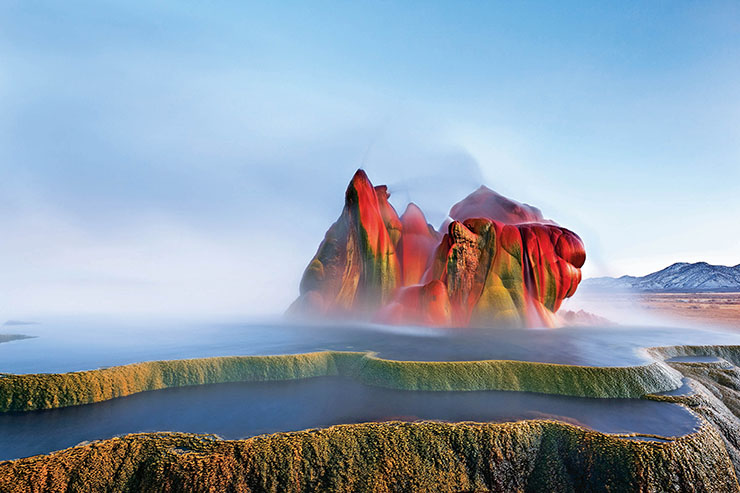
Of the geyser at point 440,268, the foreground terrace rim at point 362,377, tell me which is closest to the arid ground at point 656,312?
the geyser at point 440,268

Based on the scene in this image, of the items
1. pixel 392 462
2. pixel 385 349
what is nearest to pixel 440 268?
pixel 385 349

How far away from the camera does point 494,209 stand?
166ft

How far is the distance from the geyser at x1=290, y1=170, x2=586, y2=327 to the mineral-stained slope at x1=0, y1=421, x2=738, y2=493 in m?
24.7

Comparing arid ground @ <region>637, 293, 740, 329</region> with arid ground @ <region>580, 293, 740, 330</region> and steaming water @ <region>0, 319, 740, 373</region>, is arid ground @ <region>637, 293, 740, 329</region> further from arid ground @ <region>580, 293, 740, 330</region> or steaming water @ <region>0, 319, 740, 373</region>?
steaming water @ <region>0, 319, 740, 373</region>

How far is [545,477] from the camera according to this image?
11641mm

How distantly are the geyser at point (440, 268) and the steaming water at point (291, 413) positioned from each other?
2088cm

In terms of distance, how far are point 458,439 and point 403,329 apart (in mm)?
24099

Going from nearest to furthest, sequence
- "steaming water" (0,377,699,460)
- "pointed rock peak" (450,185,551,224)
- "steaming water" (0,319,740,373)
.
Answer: "steaming water" (0,377,699,460), "steaming water" (0,319,740,373), "pointed rock peak" (450,185,551,224)

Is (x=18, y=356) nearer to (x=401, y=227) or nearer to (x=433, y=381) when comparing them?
(x=433, y=381)

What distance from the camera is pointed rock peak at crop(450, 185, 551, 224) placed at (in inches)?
1945

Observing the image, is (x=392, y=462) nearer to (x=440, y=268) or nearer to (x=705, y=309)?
(x=440, y=268)

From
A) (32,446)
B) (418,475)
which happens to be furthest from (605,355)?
(32,446)

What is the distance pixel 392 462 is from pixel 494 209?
4431 centimetres

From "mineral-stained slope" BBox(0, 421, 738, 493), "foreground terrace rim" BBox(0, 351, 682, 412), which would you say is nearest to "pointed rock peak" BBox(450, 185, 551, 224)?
"foreground terrace rim" BBox(0, 351, 682, 412)
